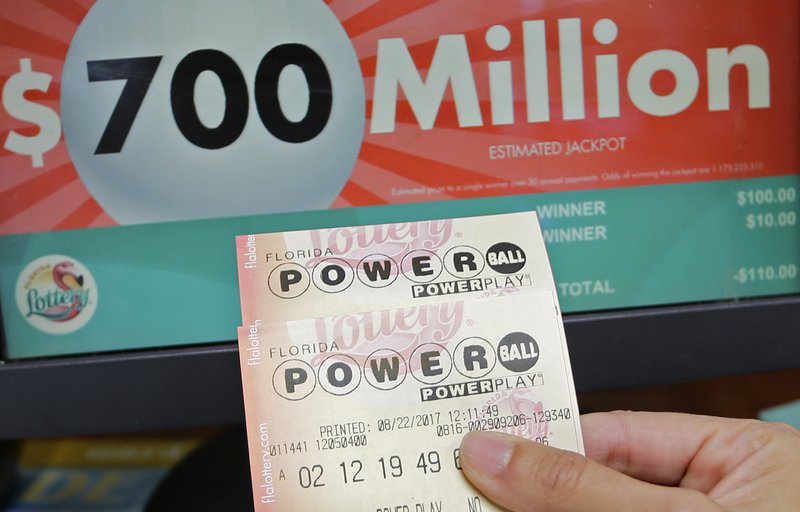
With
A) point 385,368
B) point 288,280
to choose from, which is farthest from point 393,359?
point 288,280

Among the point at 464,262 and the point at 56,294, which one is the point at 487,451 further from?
the point at 56,294

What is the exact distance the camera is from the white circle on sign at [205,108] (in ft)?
2.08

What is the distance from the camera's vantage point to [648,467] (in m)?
0.66

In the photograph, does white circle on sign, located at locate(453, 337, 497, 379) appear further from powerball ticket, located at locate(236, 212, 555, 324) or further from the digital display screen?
the digital display screen

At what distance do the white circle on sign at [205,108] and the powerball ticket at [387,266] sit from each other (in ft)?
0.36

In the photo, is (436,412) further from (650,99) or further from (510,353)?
(650,99)

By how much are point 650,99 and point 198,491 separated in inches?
Answer: 26.7

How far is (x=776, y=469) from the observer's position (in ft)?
1.84

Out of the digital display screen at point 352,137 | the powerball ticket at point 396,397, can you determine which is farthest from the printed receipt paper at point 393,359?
the digital display screen at point 352,137

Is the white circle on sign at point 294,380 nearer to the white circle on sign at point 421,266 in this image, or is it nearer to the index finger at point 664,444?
the white circle on sign at point 421,266

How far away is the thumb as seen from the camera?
49cm

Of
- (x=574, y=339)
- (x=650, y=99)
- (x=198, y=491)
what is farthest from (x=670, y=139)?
(x=198, y=491)

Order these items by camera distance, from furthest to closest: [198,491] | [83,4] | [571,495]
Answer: [198,491] → [83,4] → [571,495]

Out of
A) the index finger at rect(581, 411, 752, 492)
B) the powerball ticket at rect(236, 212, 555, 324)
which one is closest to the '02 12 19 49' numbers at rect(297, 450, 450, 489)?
the powerball ticket at rect(236, 212, 555, 324)
